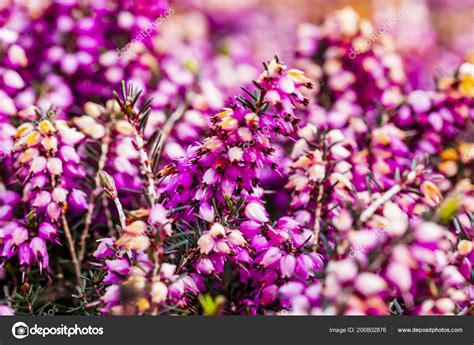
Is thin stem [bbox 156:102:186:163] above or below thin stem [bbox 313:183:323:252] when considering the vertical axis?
above

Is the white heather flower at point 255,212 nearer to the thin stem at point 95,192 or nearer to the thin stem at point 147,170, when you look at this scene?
the thin stem at point 147,170

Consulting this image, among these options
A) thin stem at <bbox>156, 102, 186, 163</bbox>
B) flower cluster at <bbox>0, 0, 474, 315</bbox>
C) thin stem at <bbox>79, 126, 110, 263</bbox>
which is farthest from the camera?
thin stem at <bbox>156, 102, 186, 163</bbox>

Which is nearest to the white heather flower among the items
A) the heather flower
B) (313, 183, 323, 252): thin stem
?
(313, 183, 323, 252): thin stem

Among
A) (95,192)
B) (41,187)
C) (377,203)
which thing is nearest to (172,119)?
(95,192)

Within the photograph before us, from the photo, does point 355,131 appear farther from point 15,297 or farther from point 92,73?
point 15,297

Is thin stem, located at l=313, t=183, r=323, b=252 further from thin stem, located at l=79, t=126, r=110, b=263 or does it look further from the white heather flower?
thin stem, located at l=79, t=126, r=110, b=263

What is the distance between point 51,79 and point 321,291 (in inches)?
42.3

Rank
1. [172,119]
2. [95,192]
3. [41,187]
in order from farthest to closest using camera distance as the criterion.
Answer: [172,119] < [95,192] < [41,187]

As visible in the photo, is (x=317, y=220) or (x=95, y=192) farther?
(x=95, y=192)

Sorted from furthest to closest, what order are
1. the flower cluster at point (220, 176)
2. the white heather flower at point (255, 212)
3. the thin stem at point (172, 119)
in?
the thin stem at point (172, 119)
the white heather flower at point (255, 212)
the flower cluster at point (220, 176)

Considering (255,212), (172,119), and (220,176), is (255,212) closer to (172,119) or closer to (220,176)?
(220,176)

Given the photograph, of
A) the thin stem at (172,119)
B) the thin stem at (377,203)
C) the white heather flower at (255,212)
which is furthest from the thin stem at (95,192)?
the thin stem at (377,203)

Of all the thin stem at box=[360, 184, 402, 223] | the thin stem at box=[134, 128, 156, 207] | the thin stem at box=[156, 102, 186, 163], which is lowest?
the thin stem at box=[360, 184, 402, 223]

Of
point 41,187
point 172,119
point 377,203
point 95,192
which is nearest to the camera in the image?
point 377,203
